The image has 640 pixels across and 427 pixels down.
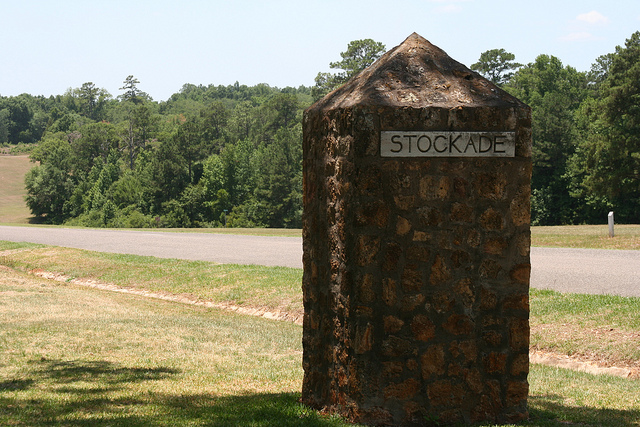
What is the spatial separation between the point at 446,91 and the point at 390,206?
96 cm

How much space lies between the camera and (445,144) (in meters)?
4.61

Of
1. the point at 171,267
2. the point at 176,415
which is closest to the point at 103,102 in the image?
the point at 171,267

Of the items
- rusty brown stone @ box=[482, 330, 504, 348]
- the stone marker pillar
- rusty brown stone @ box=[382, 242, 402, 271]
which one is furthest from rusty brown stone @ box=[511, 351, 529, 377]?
rusty brown stone @ box=[382, 242, 402, 271]

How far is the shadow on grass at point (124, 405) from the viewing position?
4875 mm

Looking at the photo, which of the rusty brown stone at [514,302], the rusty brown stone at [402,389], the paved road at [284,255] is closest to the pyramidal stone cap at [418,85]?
the rusty brown stone at [514,302]

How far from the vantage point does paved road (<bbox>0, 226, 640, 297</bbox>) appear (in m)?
11.9

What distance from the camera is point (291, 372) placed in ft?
23.8

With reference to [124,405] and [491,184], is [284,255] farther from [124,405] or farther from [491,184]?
[491,184]

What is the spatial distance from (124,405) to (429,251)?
9.49 feet

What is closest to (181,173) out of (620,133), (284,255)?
(620,133)

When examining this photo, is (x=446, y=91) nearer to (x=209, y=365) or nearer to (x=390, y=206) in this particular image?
(x=390, y=206)

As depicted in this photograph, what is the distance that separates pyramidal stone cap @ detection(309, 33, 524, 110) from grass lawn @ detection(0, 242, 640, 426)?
7.77ft

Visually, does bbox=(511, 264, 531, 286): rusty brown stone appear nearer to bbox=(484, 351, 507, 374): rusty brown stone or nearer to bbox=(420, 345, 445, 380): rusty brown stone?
bbox=(484, 351, 507, 374): rusty brown stone

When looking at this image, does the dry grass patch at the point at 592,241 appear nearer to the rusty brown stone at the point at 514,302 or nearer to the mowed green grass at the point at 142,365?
the mowed green grass at the point at 142,365
